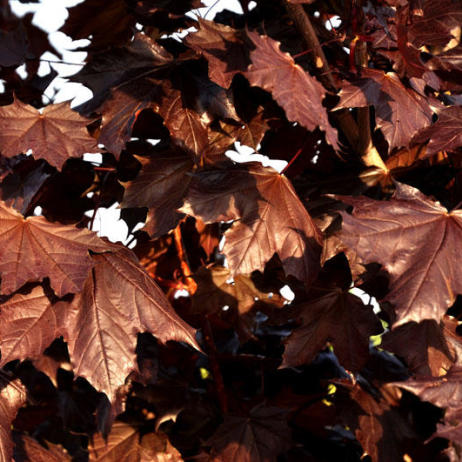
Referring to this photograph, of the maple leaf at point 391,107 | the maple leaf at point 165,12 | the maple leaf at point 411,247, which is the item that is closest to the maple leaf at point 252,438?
the maple leaf at point 411,247

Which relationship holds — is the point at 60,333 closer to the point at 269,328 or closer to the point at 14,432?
the point at 14,432

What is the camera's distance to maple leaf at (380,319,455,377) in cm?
128

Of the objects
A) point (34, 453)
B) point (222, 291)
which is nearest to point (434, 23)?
point (222, 291)

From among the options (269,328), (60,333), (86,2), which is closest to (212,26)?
(86,2)

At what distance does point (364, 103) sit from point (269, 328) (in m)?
1.04

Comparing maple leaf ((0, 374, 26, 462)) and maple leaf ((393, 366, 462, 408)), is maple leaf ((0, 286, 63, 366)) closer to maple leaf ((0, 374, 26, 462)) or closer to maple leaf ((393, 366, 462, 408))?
maple leaf ((0, 374, 26, 462))

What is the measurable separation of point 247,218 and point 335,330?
370 millimetres

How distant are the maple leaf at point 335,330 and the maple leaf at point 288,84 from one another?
43 cm

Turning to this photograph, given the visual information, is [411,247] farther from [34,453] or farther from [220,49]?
[34,453]

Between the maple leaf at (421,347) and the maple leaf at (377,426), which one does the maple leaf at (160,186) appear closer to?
the maple leaf at (421,347)

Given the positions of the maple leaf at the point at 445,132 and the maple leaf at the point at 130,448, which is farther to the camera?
the maple leaf at the point at 130,448

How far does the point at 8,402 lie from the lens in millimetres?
1421

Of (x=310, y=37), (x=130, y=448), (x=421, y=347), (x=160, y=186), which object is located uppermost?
(x=310, y=37)

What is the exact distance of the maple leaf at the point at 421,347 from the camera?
1283 mm
